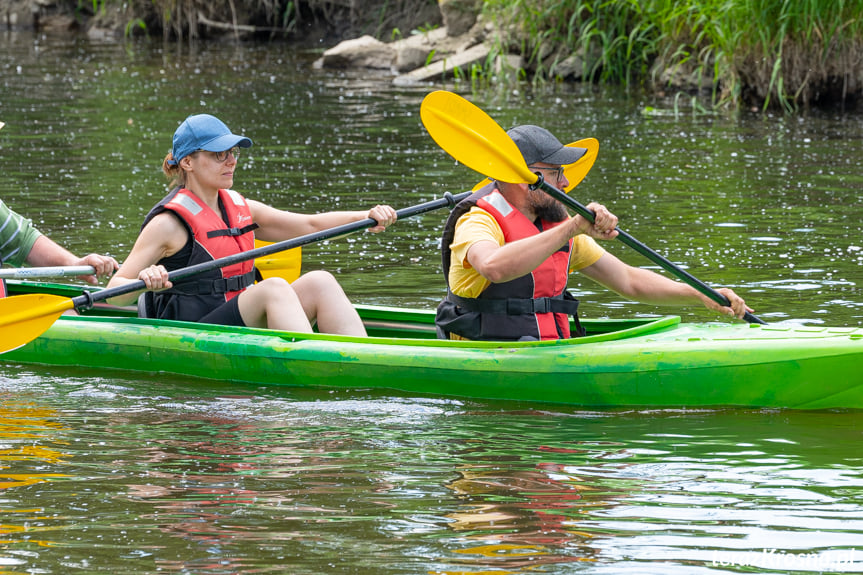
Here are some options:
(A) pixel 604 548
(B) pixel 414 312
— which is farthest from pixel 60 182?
(A) pixel 604 548

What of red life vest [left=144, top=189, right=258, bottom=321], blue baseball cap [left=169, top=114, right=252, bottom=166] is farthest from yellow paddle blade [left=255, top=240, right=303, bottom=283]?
blue baseball cap [left=169, top=114, right=252, bottom=166]

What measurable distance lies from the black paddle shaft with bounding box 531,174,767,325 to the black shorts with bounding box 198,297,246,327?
136 cm

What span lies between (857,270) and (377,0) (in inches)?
523

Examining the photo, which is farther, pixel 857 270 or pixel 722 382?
pixel 857 270

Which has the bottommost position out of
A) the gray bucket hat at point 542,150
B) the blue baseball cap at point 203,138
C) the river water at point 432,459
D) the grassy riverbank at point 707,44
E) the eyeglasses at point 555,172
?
the river water at point 432,459

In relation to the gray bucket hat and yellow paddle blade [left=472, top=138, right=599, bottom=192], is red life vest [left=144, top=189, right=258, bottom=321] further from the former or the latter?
the gray bucket hat

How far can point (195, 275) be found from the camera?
4.84 meters

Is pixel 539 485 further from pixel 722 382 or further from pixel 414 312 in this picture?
pixel 414 312

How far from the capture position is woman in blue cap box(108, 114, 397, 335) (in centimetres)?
470

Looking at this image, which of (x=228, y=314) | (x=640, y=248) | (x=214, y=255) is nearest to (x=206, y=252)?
(x=214, y=255)

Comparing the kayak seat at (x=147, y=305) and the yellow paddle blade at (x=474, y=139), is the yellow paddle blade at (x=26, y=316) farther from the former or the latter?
the yellow paddle blade at (x=474, y=139)

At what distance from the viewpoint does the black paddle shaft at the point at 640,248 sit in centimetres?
404

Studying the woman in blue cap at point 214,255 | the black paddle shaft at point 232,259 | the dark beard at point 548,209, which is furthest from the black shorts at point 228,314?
the dark beard at point 548,209

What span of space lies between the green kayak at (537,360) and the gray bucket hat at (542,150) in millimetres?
640
